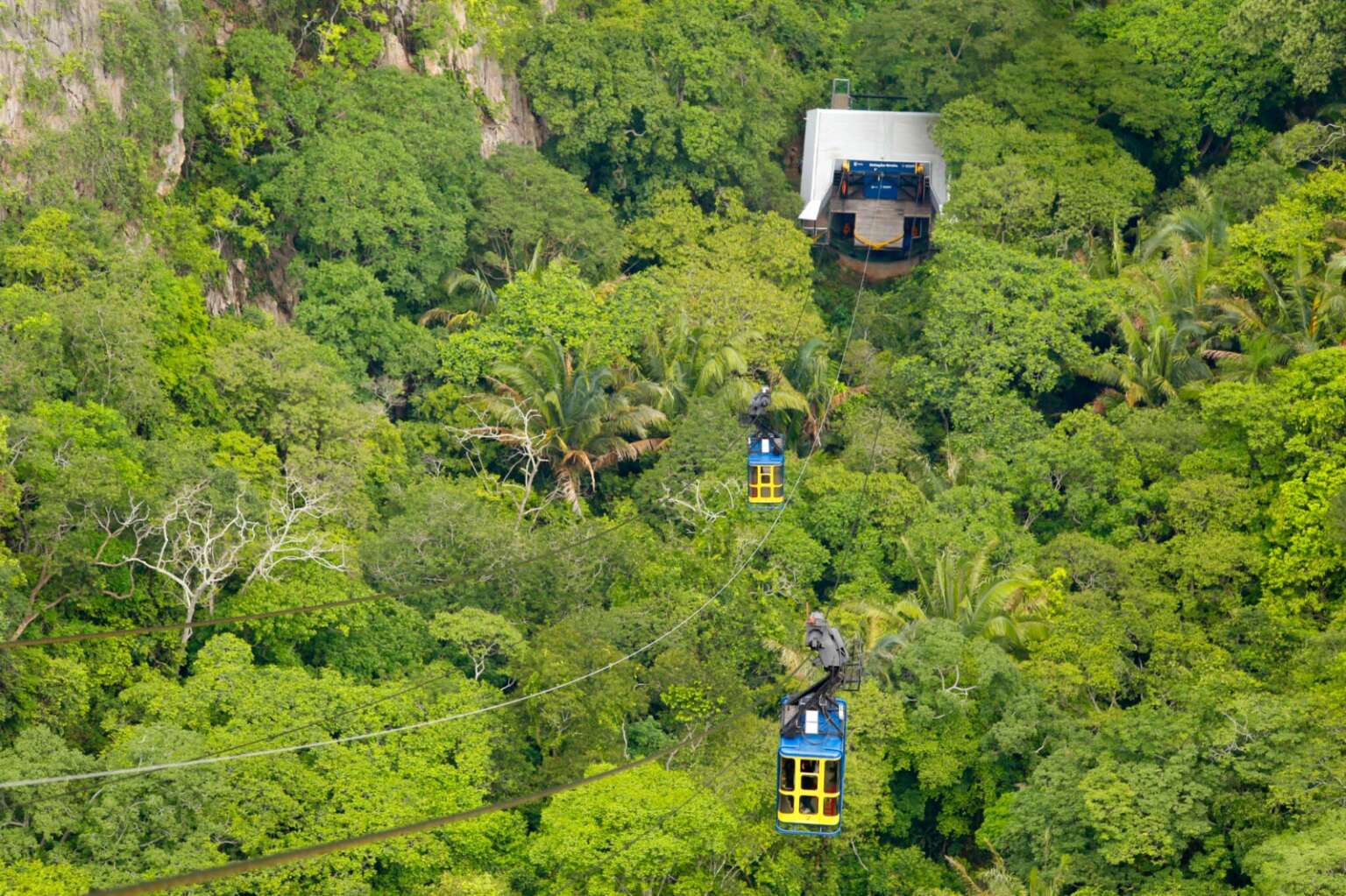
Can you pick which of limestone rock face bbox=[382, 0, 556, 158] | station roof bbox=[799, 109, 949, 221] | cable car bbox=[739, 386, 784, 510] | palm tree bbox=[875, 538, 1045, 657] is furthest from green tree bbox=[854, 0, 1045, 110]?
cable car bbox=[739, 386, 784, 510]

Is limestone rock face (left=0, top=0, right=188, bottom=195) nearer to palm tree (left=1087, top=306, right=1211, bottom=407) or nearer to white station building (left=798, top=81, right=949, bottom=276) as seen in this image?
white station building (left=798, top=81, right=949, bottom=276)

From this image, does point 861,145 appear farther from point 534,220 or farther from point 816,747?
point 816,747

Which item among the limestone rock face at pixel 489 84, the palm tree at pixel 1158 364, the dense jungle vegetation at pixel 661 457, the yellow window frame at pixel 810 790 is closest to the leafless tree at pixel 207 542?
the dense jungle vegetation at pixel 661 457

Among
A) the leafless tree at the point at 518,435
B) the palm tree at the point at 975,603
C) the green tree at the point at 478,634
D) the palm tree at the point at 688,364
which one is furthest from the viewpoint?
the palm tree at the point at 688,364

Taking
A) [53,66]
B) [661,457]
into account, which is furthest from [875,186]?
[53,66]

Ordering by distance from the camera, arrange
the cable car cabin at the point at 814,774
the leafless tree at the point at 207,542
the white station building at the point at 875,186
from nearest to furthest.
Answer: the cable car cabin at the point at 814,774 < the leafless tree at the point at 207,542 < the white station building at the point at 875,186

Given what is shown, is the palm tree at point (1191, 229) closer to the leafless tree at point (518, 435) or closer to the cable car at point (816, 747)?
the leafless tree at point (518, 435)

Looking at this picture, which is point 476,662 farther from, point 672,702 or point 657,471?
point 657,471
